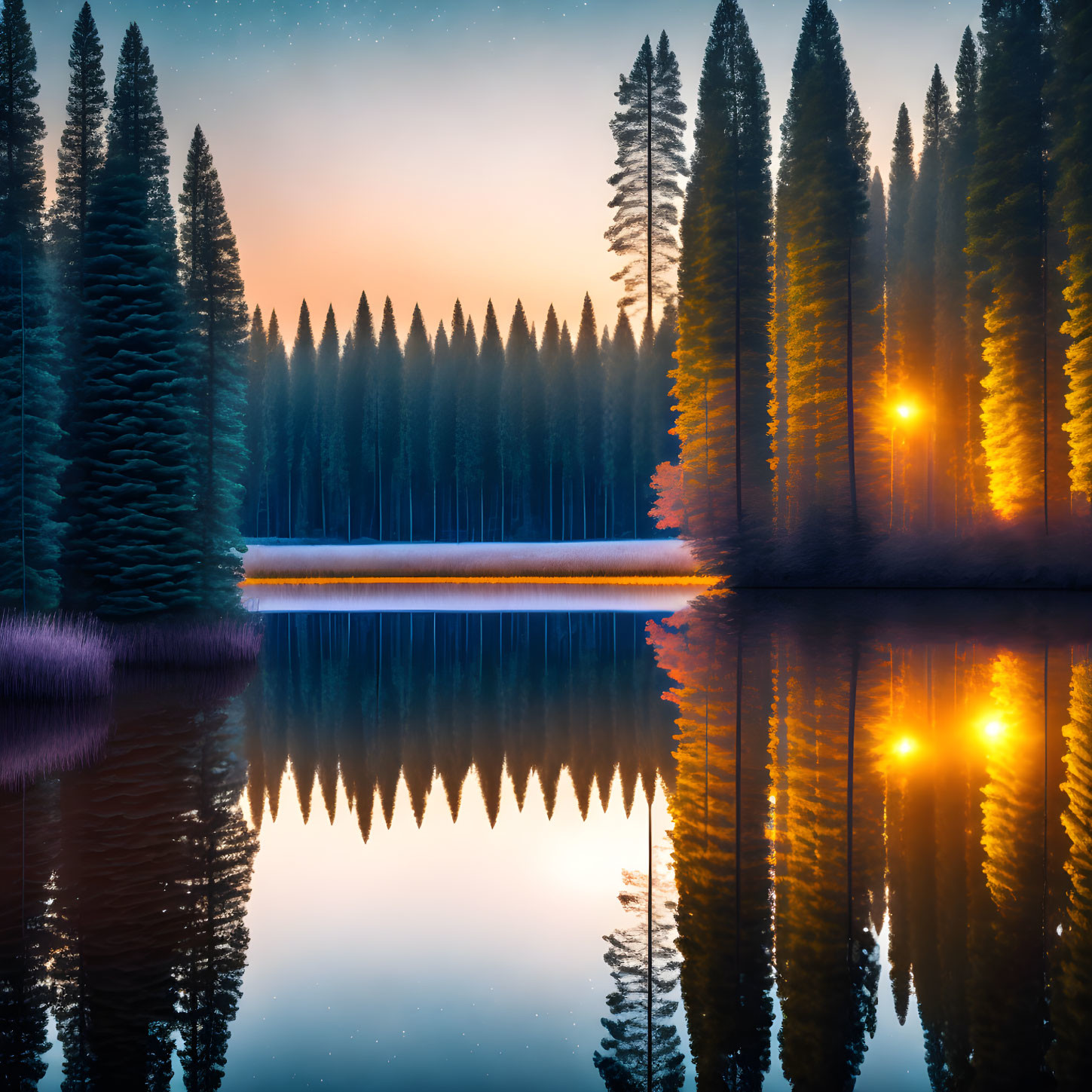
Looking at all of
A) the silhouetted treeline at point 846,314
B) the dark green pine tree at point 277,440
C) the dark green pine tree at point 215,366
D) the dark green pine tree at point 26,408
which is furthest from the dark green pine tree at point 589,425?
the dark green pine tree at point 26,408

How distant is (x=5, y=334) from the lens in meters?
19.4

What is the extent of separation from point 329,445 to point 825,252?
5654 cm

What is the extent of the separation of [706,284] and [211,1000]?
33.5 meters

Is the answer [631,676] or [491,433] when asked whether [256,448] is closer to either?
[491,433]

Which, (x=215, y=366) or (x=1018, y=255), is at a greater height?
(x=1018, y=255)

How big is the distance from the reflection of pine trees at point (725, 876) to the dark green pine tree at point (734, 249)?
74.1 feet

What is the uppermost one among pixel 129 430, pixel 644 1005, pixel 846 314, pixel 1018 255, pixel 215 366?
pixel 1018 255

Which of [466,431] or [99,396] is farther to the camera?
[466,431]

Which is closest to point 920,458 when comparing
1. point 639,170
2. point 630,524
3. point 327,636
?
point 639,170

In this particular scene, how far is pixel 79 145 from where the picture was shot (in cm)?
2855

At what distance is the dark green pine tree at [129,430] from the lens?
2067 cm

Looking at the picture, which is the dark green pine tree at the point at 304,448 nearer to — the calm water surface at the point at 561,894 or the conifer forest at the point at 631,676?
the conifer forest at the point at 631,676

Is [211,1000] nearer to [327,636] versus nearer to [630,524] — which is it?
[327,636]

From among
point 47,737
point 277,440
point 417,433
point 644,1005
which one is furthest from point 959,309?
point 277,440
